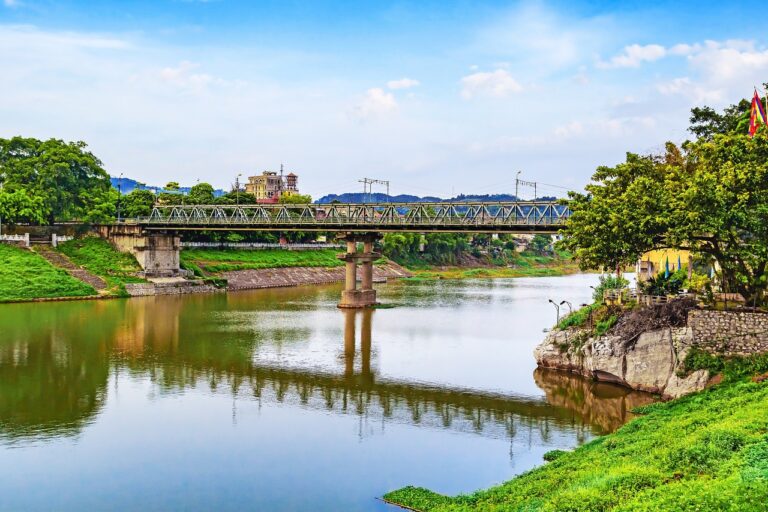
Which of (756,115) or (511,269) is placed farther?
(511,269)

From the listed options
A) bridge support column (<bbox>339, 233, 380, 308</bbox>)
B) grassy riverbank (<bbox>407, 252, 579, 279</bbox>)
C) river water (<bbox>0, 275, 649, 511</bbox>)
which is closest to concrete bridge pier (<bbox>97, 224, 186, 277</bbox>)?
bridge support column (<bbox>339, 233, 380, 308</bbox>)

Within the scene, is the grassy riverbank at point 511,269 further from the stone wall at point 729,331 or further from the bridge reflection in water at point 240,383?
the stone wall at point 729,331

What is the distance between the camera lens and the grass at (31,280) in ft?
252

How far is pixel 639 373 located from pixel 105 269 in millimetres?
74130

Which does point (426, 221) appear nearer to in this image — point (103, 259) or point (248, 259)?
point (103, 259)

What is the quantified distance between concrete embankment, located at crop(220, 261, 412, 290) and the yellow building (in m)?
52.4

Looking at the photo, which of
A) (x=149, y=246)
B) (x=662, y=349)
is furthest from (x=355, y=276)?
(x=662, y=349)

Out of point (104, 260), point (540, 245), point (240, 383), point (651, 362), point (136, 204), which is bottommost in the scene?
point (240, 383)

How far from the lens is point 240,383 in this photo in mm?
40375

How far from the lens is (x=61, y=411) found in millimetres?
33562

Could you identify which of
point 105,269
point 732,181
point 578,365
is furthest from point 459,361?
point 105,269

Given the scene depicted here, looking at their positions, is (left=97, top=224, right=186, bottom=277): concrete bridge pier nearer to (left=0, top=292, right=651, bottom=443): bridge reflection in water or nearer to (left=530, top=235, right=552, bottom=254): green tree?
(left=0, top=292, right=651, bottom=443): bridge reflection in water

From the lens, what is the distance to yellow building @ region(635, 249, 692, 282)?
60.0 m

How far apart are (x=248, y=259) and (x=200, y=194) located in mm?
25740
